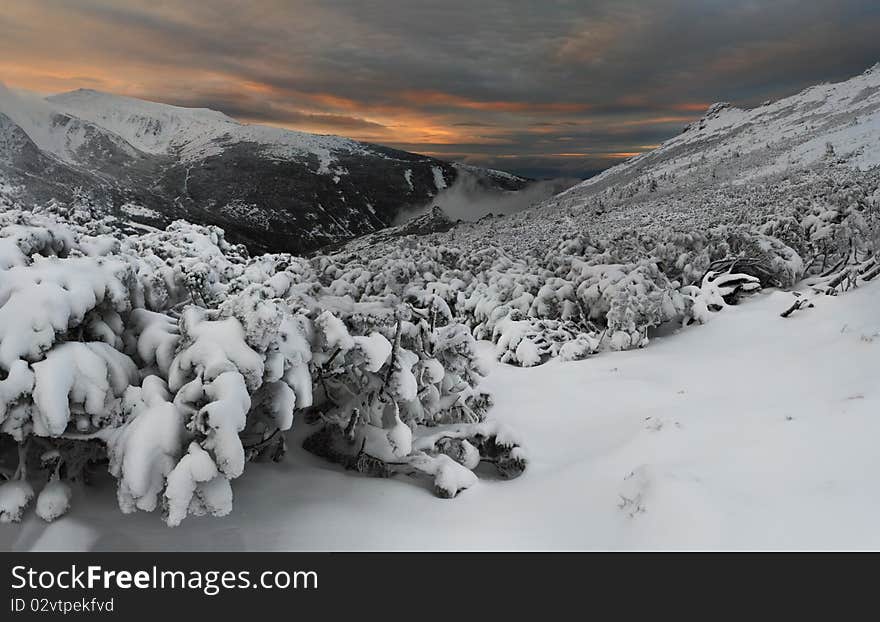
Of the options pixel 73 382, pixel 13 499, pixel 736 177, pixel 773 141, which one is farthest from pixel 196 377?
pixel 773 141

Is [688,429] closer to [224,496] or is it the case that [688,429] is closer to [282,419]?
[282,419]

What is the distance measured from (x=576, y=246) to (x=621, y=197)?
54.8m

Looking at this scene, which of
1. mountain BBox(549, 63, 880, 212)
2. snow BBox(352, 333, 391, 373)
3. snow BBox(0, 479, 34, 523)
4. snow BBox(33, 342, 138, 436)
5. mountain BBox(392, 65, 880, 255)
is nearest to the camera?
snow BBox(33, 342, 138, 436)

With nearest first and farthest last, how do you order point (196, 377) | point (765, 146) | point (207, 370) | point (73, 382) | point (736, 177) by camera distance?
1. point (73, 382)
2. point (207, 370)
3. point (196, 377)
4. point (736, 177)
5. point (765, 146)

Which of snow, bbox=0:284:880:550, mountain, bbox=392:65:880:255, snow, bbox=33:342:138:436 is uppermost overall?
mountain, bbox=392:65:880:255

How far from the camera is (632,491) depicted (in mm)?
Result: 5441

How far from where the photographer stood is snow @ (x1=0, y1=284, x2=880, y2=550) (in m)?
4.73

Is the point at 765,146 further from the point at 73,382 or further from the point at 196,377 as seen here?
the point at 73,382

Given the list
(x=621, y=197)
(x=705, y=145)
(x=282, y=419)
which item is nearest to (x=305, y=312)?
(x=282, y=419)

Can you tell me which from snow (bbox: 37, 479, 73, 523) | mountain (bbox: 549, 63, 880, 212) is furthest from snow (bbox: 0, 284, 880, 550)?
mountain (bbox: 549, 63, 880, 212)

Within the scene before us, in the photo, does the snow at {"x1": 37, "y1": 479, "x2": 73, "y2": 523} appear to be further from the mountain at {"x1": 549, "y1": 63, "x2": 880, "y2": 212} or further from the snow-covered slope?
the snow-covered slope

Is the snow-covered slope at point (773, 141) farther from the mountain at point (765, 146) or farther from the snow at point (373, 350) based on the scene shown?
the snow at point (373, 350)

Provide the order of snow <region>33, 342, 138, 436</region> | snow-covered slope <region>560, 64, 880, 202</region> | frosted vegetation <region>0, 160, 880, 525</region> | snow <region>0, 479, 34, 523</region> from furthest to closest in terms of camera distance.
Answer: snow-covered slope <region>560, 64, 880, 202</region>
snow <region>0, 479, 34, 523</region>
frosted vegetation <region>0, 160, 880, 525</region>
snow <region>33, 342, 138, 436</region>

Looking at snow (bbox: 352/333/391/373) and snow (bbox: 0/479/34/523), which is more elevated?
snow (bbox: 352/333/391/373)
